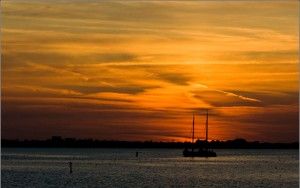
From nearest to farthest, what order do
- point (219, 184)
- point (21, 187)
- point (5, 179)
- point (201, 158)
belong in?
point (21, 187) → point (219, 184) → point (5, 179) → point (201, 158)

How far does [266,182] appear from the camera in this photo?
3295 inches

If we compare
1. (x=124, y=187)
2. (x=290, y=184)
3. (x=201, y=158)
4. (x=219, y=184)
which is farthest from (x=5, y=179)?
(x=201, y=158)

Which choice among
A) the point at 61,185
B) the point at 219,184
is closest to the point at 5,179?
the point at 61,185

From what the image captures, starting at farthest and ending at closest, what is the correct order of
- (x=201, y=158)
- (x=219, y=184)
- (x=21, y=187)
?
(x=201, y=158)
(x=219, y=184)
(x=21, y=187)

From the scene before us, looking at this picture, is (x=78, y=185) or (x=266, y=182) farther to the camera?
(x=266, y=182)

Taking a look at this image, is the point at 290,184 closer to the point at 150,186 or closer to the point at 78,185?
the point at 150,186

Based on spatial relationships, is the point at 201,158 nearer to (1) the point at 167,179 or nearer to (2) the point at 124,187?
(1) the point at 167,179

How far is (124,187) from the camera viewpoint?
74.1 metres

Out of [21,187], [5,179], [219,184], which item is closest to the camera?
[21,187]

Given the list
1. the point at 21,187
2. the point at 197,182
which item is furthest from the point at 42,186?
the point at 197,182

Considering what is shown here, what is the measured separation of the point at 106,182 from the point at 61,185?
22.5ft

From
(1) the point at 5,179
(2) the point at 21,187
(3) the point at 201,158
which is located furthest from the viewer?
(3) the point at 201,158

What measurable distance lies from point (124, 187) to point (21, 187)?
31.9ft

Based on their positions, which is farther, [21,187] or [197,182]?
[197,182]
